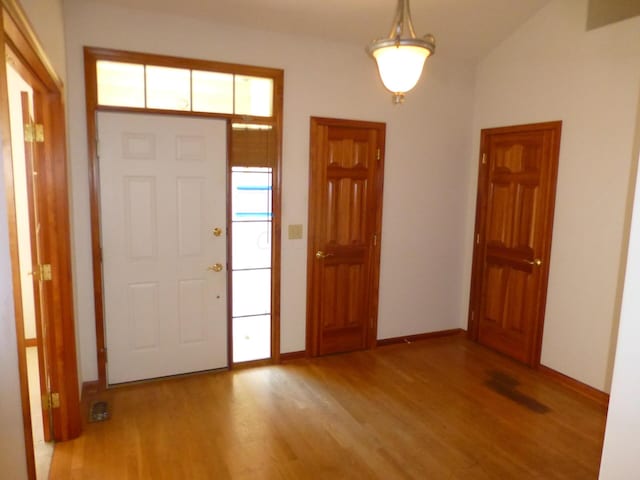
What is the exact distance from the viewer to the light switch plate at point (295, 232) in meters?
3.74

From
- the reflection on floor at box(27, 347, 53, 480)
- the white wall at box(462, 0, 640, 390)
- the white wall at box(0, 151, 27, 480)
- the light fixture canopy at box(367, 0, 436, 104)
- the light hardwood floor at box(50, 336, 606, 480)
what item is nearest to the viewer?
the white wall at box(0, 151, 27, 480)

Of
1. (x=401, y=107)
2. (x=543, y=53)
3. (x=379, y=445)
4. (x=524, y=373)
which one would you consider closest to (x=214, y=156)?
(x=401, y=107)

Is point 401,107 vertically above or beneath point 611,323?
above

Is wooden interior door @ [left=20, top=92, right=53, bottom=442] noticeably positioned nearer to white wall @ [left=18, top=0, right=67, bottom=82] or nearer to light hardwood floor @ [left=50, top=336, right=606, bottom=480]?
white wall @ [left=18, top=0, right=67, bottom=82]

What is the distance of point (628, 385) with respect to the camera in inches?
45.0

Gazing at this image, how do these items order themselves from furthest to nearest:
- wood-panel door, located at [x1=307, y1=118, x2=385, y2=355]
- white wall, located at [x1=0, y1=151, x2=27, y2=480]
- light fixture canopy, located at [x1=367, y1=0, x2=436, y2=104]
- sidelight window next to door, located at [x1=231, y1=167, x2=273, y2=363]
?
wood-panel door, located at [x1=307, y1=118, x2=385, y2=355], sidelight window next to door, located at [x1=231, y1=167, x2=273, y2=363], light fixture canopy, located at [x1=367, y1=0, x2=436, y2=104], white wall, located at [x1=0, y1=151, x2=27, y2=480]

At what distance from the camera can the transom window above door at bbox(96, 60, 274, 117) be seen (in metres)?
3.08

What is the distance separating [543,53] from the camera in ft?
12.0

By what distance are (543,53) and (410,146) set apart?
1.31m

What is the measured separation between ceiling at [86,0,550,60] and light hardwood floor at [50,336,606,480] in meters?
2.78

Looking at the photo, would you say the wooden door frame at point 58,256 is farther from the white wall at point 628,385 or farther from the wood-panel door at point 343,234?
the white wall at point 628,385

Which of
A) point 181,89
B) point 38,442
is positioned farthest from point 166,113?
point 38,442

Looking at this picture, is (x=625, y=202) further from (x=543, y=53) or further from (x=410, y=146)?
(x=410, y=146)

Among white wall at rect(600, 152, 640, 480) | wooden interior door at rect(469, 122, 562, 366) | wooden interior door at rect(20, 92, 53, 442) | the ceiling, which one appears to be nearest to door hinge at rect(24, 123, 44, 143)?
wooden interior door at rect(20, 92, 53, 442)
